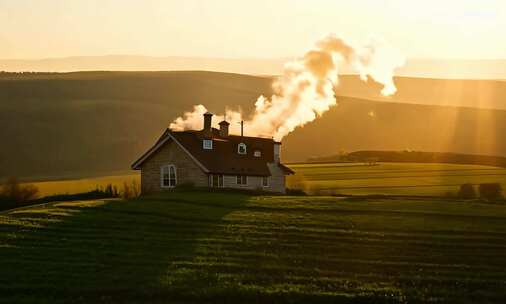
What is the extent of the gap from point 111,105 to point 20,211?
137m

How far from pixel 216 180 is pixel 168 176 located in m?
3.94

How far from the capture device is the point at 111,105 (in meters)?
194

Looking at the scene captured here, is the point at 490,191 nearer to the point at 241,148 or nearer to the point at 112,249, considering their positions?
the point at 241,148

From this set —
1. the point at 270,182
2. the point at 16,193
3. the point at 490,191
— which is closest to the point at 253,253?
the point at 16,193

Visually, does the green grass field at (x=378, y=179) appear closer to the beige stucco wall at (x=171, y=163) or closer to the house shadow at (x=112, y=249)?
the beige stucco wall at (x=171, y=163)

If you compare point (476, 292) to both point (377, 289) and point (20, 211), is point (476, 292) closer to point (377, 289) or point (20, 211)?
point (377, 289)

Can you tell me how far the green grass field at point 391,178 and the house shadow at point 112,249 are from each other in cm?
3387

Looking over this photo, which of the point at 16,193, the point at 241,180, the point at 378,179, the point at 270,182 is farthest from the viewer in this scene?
the point at 378,179

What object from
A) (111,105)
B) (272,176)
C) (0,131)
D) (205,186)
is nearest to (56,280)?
(205,186)

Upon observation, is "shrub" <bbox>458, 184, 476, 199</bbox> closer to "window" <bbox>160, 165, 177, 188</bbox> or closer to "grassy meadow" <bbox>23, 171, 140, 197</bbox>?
"window" <bbox>160, 165, 177, 188</bbox>

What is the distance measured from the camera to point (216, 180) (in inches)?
3199

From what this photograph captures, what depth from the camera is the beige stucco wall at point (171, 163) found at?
8069 cm

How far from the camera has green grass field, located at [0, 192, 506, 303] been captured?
3619 cm

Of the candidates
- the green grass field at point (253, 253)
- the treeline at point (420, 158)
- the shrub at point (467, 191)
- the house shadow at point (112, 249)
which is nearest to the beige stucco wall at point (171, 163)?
the house shadow at point (112, 249)
